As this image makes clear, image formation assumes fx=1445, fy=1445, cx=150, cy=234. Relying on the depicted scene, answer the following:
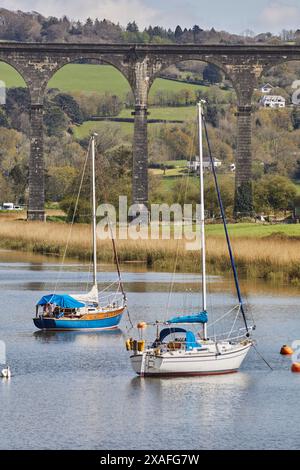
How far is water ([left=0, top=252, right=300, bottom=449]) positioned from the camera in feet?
123

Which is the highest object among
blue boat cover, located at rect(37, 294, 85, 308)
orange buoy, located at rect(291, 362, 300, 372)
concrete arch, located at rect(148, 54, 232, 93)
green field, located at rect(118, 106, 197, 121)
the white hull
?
concrete arch, located at rect(148, 54, 232, 93)

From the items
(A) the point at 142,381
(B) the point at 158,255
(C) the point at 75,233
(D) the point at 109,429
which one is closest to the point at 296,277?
(B) the point at 158,255

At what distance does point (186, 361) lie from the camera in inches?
1729

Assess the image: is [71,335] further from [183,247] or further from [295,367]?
[183,247]

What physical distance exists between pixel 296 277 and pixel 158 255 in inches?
459

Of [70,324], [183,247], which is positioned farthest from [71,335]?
[183,247]

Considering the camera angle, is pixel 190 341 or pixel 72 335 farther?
pixel 72 335

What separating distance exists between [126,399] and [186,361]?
2989 millimetres

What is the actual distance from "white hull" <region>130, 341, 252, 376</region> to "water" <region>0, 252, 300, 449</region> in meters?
0.32

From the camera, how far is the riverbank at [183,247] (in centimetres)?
7250

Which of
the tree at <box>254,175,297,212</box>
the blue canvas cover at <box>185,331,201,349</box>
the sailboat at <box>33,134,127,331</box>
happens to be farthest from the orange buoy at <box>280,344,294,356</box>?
the tree at <box>254,175,297,212</box>

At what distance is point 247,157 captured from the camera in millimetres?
101250

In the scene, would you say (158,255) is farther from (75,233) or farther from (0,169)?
(0,169)

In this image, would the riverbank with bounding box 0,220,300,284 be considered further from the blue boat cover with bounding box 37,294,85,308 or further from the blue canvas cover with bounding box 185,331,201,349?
the blue canvas cover with bounding box 185,331,201,349
